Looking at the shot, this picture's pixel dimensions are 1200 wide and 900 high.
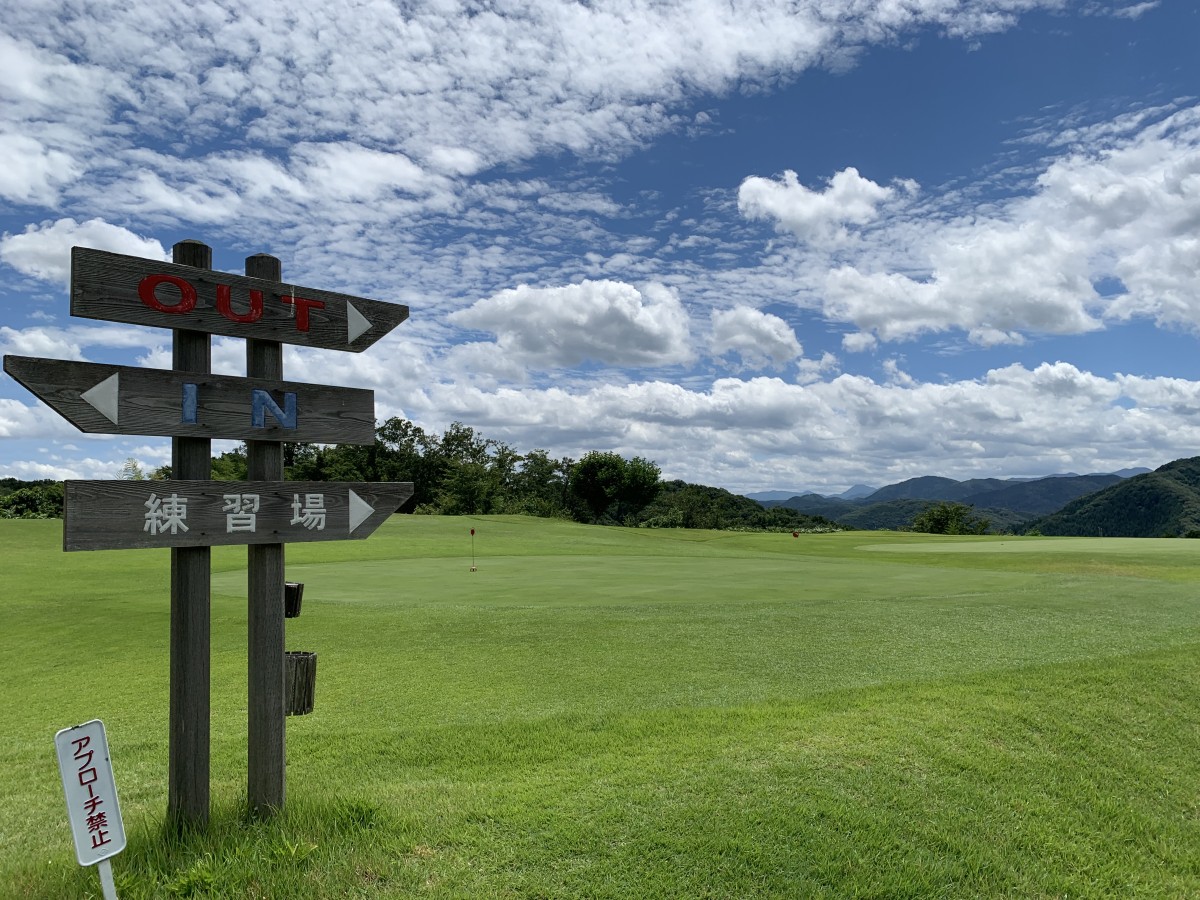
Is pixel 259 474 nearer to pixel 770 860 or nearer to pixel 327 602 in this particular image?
pixel 770 860

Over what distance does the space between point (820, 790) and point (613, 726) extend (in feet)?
7.13

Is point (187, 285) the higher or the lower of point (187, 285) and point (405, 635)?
the higher

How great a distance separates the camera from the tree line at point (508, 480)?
8137cm

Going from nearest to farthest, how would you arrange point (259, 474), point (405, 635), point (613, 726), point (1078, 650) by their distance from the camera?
point (259, 474)
point (613, 726)
point (1078, 650)
point (405, 635)

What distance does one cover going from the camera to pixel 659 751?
6.68 metres

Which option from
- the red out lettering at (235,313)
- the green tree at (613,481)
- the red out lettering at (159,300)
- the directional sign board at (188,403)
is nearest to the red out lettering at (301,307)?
the red out lettering at (235,313)

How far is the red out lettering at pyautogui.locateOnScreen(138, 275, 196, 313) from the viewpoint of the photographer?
16.0 feet

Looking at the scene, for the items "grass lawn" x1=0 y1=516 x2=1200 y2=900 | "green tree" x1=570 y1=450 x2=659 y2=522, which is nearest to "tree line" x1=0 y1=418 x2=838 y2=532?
"green tree" x1=570 y1=450 x2=659 y2=522

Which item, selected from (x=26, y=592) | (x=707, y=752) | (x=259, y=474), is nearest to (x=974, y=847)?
(x=707, y=752)

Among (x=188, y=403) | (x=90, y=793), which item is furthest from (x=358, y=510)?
(x=90, y=793)

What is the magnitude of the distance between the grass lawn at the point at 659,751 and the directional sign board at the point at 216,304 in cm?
329

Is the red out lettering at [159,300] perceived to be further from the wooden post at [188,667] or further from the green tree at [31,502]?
the green tree at [31,502]

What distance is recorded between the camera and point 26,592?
18.2m

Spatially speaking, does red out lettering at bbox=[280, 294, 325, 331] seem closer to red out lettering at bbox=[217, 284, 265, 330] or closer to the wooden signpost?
the wooden signpost
